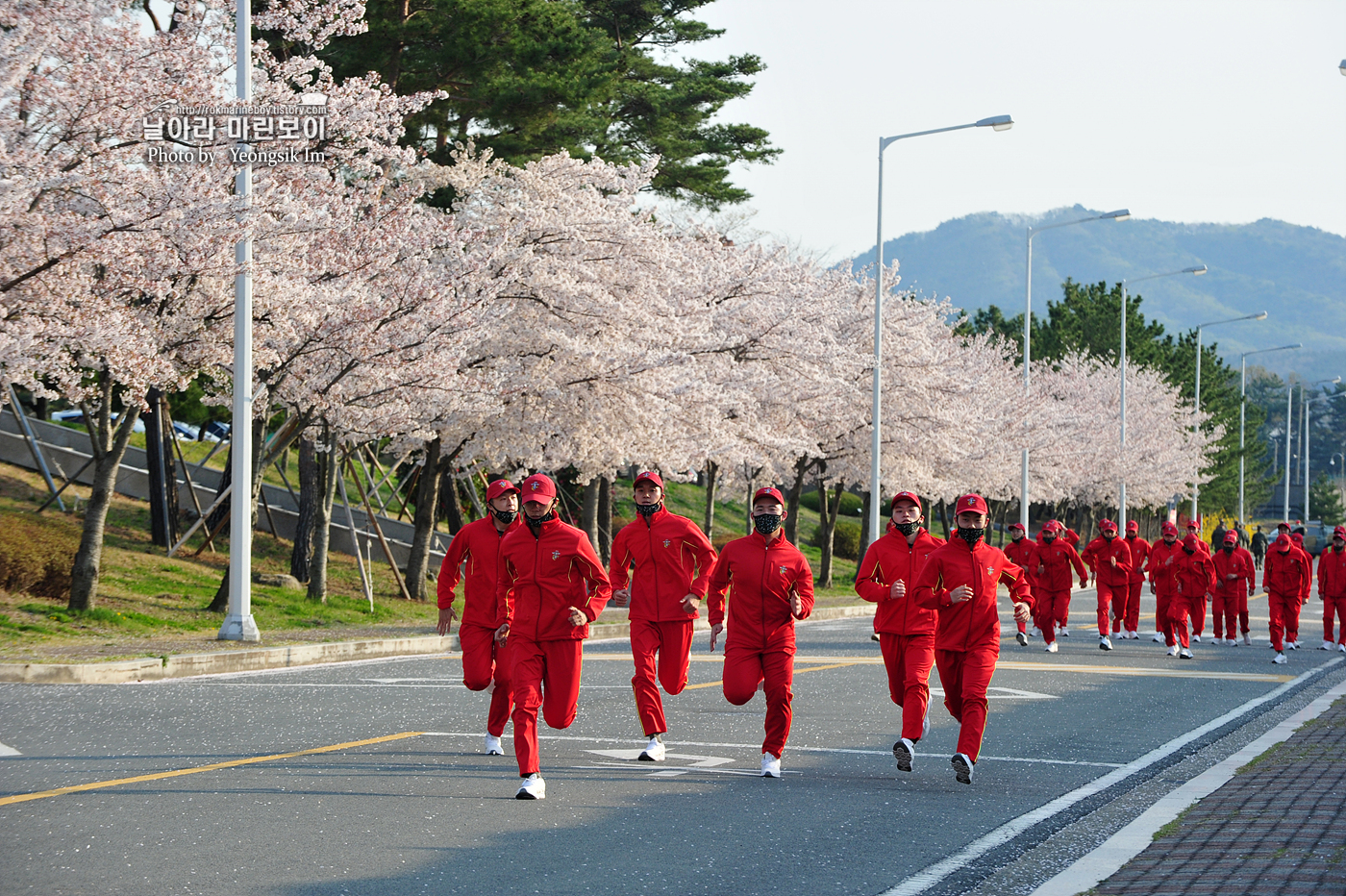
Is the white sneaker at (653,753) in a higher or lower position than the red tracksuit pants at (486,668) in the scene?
lower

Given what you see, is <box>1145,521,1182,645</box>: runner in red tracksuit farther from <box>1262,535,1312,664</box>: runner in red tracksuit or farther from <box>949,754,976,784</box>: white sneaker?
<box>949,754,976,784</box>: white sneaker

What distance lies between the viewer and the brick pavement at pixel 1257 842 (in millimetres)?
6000

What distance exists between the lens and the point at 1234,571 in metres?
22.0

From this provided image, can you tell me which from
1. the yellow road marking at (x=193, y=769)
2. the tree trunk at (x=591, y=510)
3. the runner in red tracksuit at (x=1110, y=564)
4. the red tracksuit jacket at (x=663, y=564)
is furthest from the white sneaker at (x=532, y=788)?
the tree trunk at (x=591, y=510)

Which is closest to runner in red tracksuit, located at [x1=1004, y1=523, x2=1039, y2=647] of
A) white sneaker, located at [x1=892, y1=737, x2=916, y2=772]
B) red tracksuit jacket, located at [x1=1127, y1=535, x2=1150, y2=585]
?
red tracksuit jacket, located at [x1=1127, y1=535, x2=1150, y2=585]

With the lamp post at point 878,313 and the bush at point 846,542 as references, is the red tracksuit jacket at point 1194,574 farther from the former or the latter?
the bush at point 846,542

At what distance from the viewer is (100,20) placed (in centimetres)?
1716

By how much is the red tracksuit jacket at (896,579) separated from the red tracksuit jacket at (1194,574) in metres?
12.3

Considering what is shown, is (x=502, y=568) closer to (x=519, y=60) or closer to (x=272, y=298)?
(x=272, y=298)

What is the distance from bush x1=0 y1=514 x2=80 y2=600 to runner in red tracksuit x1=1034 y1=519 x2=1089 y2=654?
1391 cm

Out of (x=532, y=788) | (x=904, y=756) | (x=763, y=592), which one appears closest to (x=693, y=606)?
(x=763, y=592)

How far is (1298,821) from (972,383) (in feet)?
115

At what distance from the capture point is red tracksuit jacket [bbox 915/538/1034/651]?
930 centimetres

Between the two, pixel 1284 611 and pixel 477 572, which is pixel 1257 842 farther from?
pixel 1284 611
